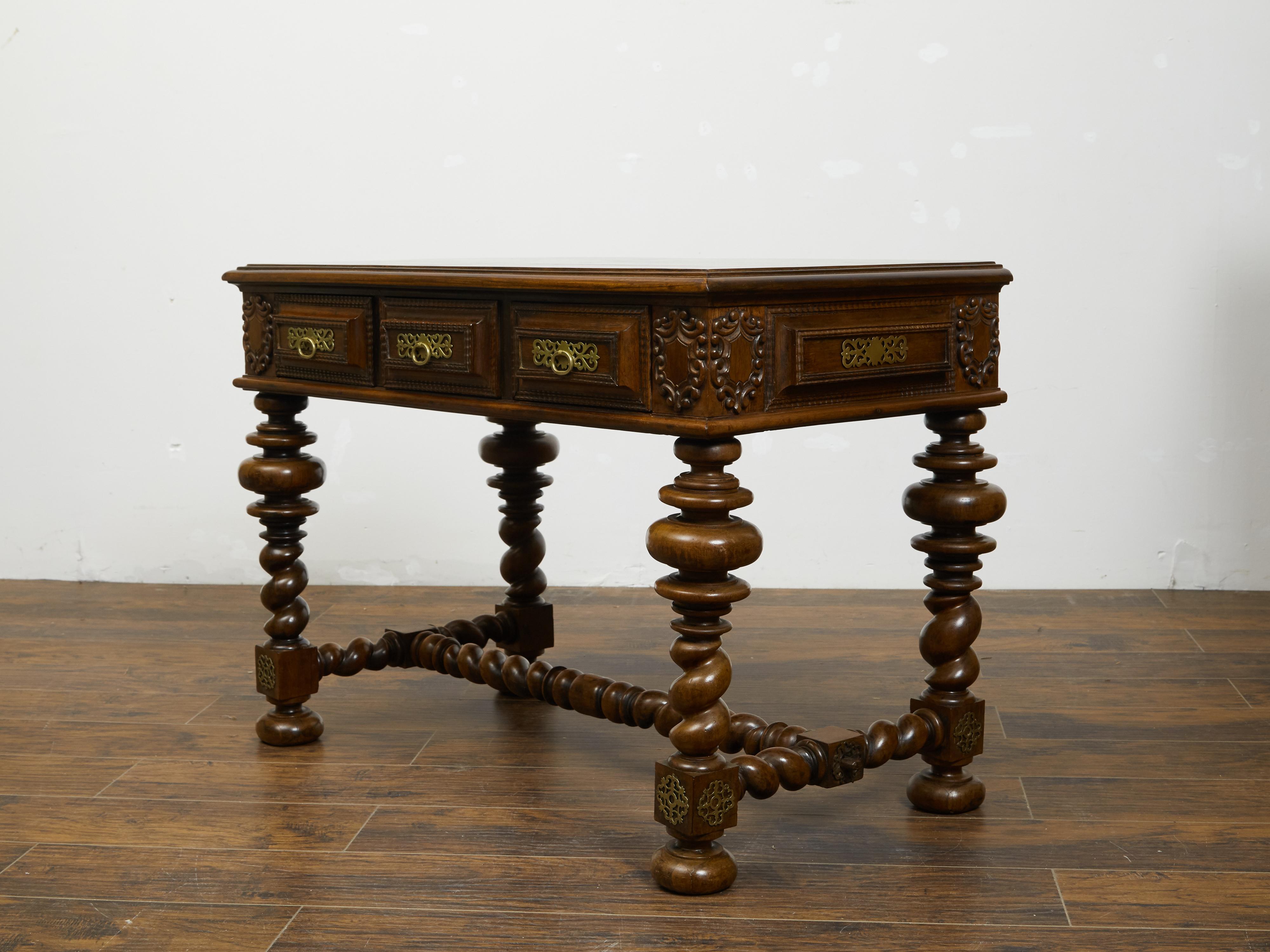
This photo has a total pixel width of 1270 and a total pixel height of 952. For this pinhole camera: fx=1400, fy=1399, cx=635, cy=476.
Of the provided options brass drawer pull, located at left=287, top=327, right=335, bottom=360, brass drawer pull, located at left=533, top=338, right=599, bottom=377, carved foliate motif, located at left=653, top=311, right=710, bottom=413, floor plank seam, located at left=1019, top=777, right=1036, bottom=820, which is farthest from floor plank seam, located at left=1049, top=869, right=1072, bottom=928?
brass drawer pull, located at left=287, top=327, right=335, bottom=360

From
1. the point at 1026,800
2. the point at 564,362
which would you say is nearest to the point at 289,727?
the point at 564,362

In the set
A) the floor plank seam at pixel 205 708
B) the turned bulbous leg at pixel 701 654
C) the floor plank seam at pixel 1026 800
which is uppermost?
the turned bulbous leg at pixel 701 654

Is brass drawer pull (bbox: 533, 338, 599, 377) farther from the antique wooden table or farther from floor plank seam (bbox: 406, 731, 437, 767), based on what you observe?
floor plank seam (bbox: 406, 731, 437, 767)

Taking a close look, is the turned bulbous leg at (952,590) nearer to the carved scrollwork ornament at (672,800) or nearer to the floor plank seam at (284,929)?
the carved scrollwork ornament at (672,800)

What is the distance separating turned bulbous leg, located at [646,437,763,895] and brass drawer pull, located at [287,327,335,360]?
2.93ft

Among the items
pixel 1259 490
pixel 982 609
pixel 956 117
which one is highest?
pixel 956 117

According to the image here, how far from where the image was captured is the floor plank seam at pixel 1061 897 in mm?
2078

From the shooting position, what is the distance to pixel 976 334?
242 centimetres

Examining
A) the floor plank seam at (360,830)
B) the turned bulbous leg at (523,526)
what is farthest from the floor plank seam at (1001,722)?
the floor plank seam at (360,830)

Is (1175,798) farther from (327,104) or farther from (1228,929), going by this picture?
(327,104)

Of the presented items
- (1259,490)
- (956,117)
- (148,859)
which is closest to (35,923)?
(148,859)

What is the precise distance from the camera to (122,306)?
449cm

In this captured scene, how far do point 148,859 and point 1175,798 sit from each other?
1.83 m

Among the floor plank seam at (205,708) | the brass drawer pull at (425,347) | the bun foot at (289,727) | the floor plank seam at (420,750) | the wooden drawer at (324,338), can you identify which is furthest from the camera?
the floor plank seam at (205,708)
